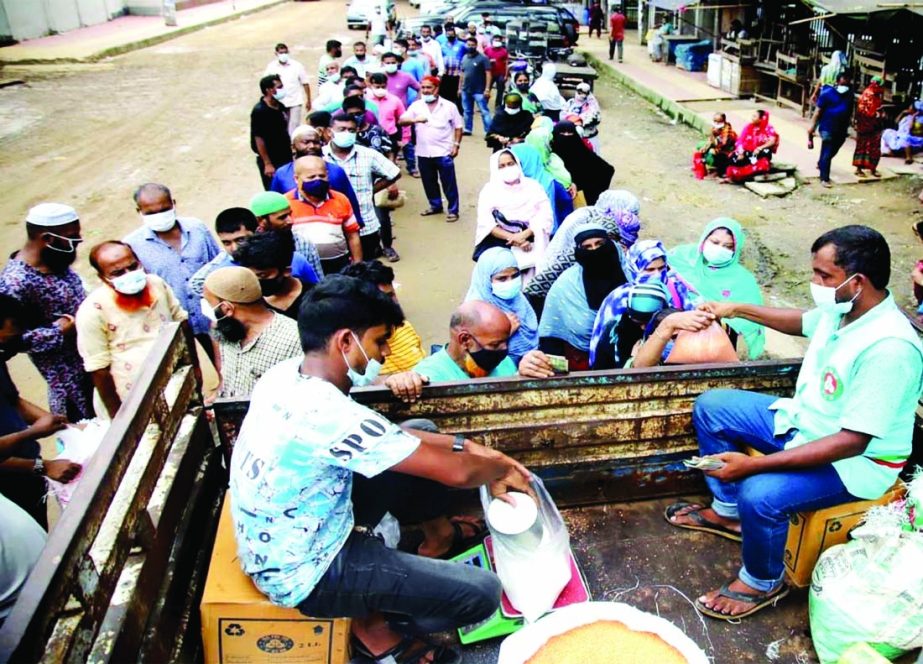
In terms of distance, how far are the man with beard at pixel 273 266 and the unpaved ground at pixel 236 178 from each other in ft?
7.58

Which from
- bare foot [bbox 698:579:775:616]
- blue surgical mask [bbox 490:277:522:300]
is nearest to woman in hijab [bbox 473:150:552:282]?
blue surgical mask [bbox 490:277:522:300]

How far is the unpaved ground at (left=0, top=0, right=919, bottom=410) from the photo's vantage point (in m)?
7.46

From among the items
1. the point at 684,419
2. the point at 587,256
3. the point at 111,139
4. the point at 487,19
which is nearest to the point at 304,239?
the point at 587,256

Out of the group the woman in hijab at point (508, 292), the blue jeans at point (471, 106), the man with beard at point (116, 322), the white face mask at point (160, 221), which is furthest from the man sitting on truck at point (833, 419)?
the blue jeans at point (471, 106)

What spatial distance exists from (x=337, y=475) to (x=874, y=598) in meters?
1.91

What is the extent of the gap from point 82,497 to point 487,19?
16446 millimetres

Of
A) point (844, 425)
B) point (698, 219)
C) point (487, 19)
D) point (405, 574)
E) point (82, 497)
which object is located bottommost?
point (698, 219)

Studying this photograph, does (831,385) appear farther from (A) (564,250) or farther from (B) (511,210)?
(B) (511,210)

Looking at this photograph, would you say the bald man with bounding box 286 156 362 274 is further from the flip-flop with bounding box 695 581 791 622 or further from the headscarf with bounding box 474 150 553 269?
the flip-flop with bounding box 695 581 791 622

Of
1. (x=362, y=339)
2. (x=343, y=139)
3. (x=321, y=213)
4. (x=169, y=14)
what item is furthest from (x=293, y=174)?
(x=169, y=14)

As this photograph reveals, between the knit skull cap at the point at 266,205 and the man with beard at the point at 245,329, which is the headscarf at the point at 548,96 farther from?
the man with beard at the point at 245,329

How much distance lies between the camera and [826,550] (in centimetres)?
272

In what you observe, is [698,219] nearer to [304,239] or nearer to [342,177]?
[342,177]

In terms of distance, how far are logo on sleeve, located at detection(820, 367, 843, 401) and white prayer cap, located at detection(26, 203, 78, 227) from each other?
12.3 ft
